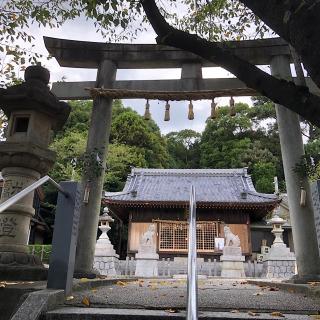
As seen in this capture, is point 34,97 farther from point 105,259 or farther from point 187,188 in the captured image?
point 187,188

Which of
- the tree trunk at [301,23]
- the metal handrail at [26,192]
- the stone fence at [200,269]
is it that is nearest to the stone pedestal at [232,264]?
the stone fence at [200,269]

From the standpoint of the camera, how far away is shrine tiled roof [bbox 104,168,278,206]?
18.7 meters

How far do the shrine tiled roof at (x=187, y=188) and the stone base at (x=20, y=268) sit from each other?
14233mm

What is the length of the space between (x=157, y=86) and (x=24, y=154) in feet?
13.4

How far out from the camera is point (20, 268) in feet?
13.3

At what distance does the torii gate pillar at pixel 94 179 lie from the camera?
6.60 m

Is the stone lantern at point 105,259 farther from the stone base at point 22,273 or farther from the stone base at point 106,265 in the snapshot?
the stone base at point 22,273

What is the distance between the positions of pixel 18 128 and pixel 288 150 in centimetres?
534

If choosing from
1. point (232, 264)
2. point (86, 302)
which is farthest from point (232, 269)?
point (86, 302)

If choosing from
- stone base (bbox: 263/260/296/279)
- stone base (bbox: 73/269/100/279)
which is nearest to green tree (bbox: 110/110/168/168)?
stone base (bbox: 263/260/296/279)

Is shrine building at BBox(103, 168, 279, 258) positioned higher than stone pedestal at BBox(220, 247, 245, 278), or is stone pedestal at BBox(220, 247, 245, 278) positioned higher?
shrine building at BBox(103, 168, 279, 258)

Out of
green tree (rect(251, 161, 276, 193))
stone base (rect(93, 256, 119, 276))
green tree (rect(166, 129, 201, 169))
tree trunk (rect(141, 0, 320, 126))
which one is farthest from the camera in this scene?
green tree (rect(166, 129, 201, 169))

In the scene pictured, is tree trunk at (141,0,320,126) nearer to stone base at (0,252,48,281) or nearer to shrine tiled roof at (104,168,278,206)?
stone base at (0,252,48,281)

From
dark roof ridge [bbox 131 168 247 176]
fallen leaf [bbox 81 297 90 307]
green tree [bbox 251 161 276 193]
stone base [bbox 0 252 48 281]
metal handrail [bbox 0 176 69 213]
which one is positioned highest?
green tree [bbox 251 161 276 193]
